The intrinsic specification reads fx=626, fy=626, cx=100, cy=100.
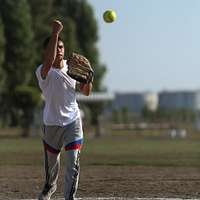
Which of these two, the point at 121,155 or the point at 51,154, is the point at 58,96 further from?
the point at 121,155

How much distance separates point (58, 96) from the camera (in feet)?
24.0

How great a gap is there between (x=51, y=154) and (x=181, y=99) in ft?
458

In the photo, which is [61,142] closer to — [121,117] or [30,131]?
[30,131]

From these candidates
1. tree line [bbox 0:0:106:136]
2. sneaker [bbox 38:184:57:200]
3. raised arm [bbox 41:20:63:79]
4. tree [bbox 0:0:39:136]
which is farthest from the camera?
tree [bbox 0:0:39:136]

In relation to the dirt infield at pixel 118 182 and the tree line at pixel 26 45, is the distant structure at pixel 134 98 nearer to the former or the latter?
the tree line at pixel 26 45

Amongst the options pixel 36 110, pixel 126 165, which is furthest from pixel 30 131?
pixel 126 165

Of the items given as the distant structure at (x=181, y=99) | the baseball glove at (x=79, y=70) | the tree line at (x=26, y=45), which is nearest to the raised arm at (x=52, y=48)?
the baseball glove at (x=79, y=70)

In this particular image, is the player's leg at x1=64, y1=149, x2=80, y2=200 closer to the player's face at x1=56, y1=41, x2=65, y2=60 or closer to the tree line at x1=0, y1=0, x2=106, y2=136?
the player's face at x1=56, y1=41, x2=65, y2=60

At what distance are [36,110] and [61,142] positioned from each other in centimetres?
4013

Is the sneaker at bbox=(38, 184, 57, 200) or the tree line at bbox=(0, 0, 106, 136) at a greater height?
the tree line at bbox=(0, 0, 106, 136)

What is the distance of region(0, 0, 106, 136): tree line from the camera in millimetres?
48259

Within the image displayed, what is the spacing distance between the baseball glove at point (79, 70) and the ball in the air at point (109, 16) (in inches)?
125

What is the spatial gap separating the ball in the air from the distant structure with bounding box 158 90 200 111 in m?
128

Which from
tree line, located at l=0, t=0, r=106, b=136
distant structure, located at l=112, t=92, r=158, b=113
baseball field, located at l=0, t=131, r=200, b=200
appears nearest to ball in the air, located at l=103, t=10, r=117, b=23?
baseball field, located at l=0, t=131, r=200, b=200
